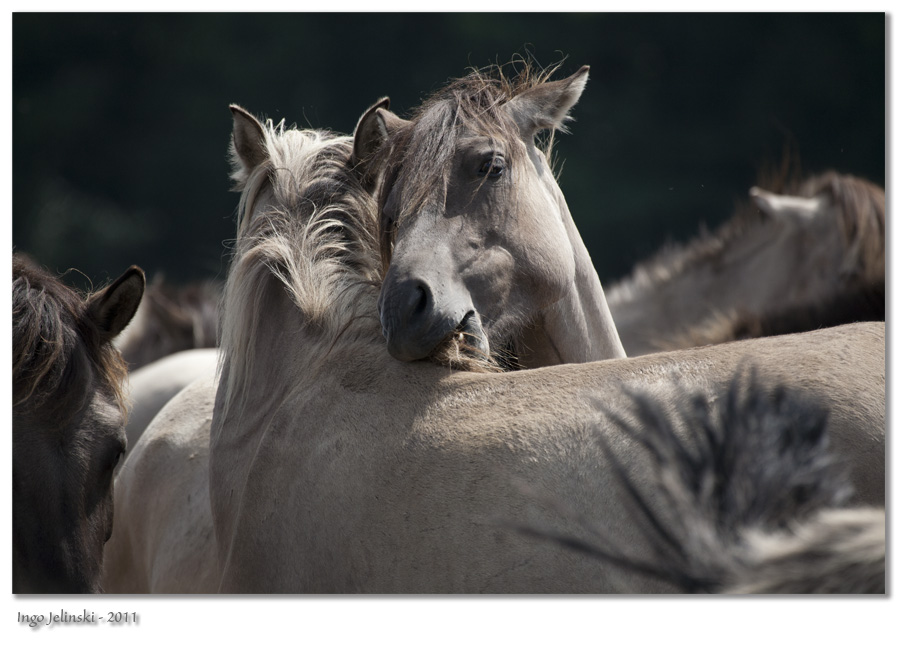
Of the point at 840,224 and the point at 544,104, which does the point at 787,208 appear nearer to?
the point at 840,224

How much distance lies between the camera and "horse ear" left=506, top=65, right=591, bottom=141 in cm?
223

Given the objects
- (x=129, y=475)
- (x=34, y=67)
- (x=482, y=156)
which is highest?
(x=34, y=67)

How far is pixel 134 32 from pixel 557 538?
395cm

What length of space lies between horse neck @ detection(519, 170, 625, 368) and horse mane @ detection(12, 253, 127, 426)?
112cm

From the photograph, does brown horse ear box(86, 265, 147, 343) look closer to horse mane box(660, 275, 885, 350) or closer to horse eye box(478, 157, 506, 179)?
horse eye box(478, 157, 506, 179)

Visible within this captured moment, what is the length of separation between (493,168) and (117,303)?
1.02 metres

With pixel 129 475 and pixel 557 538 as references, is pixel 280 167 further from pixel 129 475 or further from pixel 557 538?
pixel 557 538

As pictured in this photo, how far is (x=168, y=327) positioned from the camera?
186 inches

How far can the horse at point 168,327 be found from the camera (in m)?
4.70

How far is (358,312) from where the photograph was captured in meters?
1.99

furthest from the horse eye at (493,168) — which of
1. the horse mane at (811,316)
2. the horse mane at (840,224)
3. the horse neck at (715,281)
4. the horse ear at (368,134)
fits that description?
the horse neck at (715,281)

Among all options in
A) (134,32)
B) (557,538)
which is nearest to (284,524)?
(557,538)

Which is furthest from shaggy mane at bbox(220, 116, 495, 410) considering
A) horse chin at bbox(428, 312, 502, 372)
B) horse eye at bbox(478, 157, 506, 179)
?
horse eye at bbox(478, 157, 506, 179)

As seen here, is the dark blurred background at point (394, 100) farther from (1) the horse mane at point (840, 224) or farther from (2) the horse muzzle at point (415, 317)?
(2) the horse muzzle at point (415, 317)
